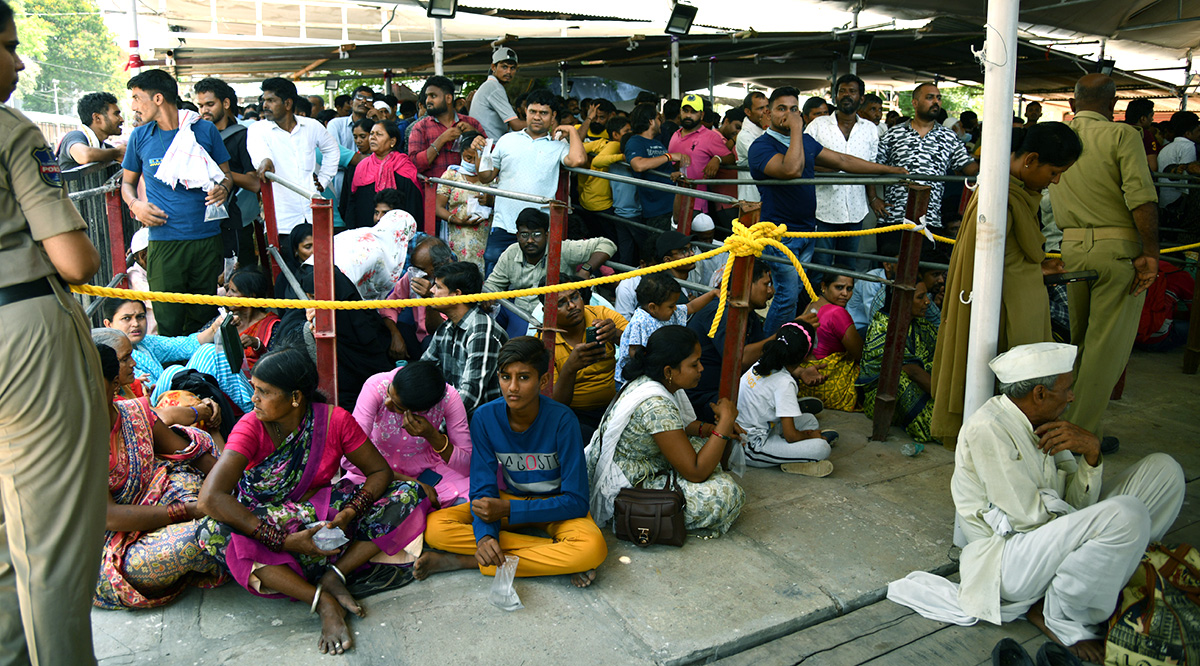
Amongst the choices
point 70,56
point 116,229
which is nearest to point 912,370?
point 116,229

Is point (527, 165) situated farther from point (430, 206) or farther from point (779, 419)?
point (779, 419)

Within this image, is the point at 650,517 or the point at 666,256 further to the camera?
the point at 666,256

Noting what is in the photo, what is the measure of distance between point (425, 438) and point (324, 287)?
Result: 2.44ft

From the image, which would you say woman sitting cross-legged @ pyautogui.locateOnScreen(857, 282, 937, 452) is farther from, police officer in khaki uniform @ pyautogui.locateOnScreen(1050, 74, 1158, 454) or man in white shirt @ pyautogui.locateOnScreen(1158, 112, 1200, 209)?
man in white shirt @ pyautogui.locateOnScreen(1158, 112, 1200, 209)

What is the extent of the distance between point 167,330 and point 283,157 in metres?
1.53

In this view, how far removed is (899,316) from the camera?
4.40 metres

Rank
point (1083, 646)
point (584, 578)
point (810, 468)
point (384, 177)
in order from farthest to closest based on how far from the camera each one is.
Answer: point (384, 177), point (810, 468), point (584, 578), point (1083, 646)

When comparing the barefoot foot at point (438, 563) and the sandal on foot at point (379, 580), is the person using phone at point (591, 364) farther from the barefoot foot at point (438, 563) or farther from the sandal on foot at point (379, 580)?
the sandal on foot at point (379, 580)

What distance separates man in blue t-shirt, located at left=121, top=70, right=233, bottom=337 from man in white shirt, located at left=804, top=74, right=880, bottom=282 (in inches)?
148

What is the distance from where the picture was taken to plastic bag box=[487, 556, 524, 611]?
290 centimetres

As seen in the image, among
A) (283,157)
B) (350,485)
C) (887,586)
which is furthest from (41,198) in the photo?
(283,157)

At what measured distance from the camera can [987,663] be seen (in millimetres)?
2664

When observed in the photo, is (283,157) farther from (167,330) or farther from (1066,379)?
(1066,379)

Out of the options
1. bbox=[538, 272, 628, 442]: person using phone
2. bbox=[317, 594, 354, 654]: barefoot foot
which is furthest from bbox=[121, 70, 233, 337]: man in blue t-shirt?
bbox=[317, 594, 354, 654]: barefoot foot
